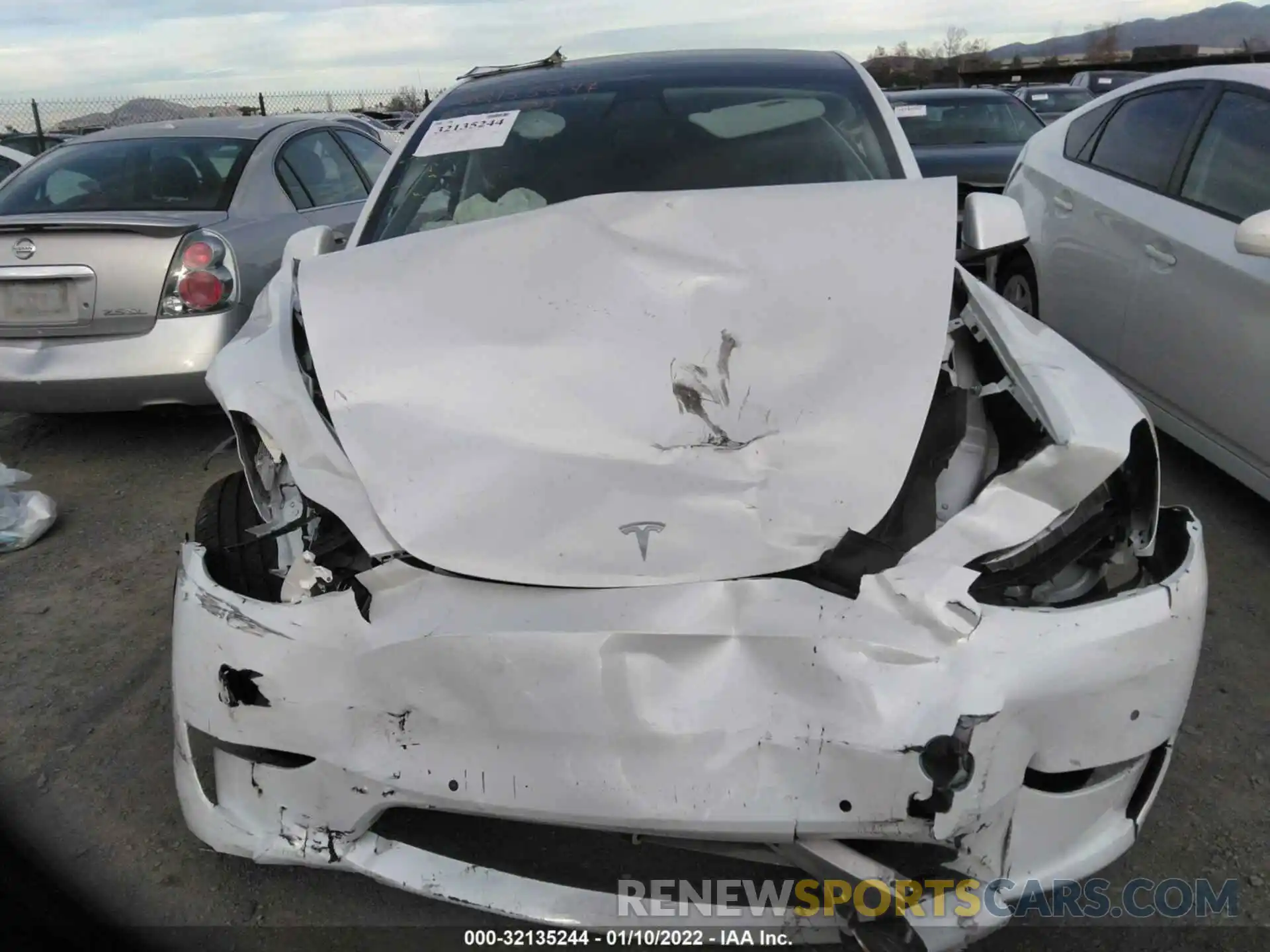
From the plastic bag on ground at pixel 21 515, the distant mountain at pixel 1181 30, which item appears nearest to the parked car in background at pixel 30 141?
the plastic bag on ground at pixel 21 515

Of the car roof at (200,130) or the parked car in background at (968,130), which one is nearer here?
the car roof at (200,130)

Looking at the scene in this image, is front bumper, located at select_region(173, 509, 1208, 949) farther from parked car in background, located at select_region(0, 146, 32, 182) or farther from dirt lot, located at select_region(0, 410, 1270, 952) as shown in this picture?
parked car in background, located at select_region(0, 146, 32, 182)

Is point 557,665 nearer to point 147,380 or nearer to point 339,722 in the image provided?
point 339,722

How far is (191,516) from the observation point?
388 centimetres

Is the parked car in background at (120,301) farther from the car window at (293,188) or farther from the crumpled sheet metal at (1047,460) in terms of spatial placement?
the crumpled sheet metal at (1047,460)

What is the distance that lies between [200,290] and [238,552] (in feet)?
8.21

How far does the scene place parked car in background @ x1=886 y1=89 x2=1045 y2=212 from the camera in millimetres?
7457

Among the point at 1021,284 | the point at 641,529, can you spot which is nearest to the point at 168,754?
the point at 641,529

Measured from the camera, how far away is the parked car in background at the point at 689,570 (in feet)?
5.18

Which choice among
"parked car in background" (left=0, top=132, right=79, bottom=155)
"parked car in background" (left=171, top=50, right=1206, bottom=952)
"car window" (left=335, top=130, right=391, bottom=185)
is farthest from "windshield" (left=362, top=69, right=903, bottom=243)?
"parked car in background" (left=0, top=132, right=79, bottom=155)

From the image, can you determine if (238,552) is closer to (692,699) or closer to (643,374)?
(643,374)

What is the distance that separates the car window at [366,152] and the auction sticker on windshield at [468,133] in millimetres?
2850

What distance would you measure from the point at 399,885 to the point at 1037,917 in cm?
123

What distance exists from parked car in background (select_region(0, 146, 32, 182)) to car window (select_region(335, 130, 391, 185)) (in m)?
3.32
